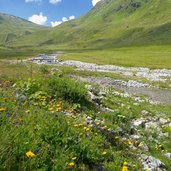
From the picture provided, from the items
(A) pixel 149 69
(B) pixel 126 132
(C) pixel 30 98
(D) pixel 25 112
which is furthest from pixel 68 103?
(A) pixel 149 69

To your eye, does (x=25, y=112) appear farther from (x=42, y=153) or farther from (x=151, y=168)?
(x=151, y=168)

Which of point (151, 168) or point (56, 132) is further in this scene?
point (151, 168)

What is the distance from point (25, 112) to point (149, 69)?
161ft

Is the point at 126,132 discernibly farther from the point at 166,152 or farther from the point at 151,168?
the point at 151,168

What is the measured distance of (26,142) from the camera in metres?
5.89

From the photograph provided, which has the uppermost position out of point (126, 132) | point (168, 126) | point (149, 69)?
point (126, 132)

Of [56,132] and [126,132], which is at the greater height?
[56,132]

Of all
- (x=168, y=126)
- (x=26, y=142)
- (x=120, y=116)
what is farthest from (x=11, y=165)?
(x=168, y=126)

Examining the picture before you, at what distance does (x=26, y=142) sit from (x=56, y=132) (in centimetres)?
124

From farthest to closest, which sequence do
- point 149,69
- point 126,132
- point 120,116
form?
point 149,69 → point 120,116 → point 126,132

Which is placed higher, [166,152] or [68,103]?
[68,103]

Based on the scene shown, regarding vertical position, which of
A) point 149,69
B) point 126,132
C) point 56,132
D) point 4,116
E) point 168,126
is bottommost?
point 149,69

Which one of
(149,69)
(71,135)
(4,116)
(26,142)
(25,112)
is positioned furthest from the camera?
(149,69)

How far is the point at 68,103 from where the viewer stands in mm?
11977
